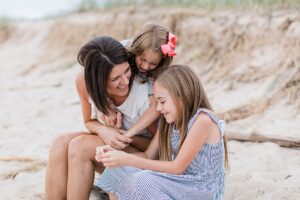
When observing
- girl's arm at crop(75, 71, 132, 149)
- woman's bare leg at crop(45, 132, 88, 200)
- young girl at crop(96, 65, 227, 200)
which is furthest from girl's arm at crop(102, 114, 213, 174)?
woman's bare leg at crop(45, 132, 88, 200)

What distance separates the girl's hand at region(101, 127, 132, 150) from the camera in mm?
3184

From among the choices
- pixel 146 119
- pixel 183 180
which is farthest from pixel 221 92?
pixel 183 180

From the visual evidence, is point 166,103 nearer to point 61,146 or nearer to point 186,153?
point 186,153

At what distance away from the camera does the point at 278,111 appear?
15.2 ft

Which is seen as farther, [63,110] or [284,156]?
[63,110]

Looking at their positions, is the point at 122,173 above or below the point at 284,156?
above

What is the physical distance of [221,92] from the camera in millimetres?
5590

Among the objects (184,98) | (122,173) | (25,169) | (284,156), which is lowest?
(25,169)

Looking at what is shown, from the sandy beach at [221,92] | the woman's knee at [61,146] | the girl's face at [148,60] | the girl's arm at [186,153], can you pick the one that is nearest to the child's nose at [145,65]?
the girl's face at [148,60]

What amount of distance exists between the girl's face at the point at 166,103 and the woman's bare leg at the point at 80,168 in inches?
19.4

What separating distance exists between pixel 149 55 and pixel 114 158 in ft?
2.00

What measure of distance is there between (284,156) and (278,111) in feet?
2.78

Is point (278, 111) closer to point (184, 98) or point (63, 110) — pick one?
point (184, 98)

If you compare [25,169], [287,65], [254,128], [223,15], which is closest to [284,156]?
[254,128]
